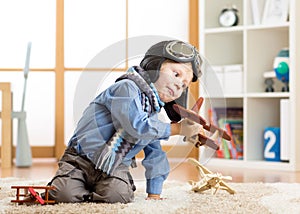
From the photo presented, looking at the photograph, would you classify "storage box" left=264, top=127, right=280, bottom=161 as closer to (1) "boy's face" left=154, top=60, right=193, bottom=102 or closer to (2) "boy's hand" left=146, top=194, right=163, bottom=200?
(2) "boy's hand" left=146, top=194, right=163, bottom=200

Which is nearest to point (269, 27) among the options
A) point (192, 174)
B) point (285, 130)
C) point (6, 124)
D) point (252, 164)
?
point (285, 130)

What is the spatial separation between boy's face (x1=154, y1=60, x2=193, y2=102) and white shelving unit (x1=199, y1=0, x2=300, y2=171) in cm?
148

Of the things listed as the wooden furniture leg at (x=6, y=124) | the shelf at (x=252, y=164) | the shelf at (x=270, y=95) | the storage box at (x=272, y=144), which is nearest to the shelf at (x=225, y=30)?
the shelf at (x=270, y=95)

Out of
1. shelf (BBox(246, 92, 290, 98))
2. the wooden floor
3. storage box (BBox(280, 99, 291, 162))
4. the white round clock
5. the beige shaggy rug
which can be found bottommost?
the wooden floor

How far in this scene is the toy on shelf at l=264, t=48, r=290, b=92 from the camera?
3.01 m

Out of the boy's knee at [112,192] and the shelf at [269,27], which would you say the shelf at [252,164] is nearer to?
the shelf at [269,27]

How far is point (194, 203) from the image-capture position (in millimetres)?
1585

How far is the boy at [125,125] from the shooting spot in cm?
152

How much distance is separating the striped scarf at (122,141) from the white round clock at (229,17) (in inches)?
67.5

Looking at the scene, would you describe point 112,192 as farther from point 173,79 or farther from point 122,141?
point 173,79

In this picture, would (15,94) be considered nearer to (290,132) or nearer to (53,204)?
(290,132)

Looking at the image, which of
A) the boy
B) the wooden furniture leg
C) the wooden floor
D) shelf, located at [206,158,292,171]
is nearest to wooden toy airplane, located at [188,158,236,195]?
the boy

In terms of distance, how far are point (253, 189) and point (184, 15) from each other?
1.71m

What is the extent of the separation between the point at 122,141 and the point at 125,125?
0.04m
